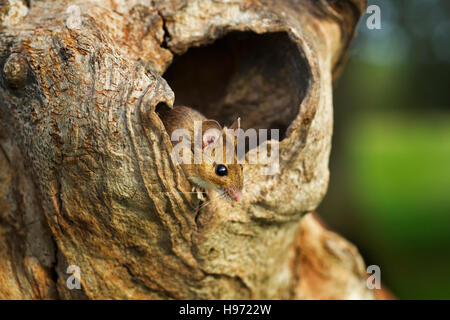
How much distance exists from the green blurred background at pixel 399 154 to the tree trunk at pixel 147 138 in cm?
172

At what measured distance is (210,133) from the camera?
2.08 metres

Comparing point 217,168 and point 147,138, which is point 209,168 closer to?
point 217,168

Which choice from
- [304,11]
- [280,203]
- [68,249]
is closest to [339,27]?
[304,11]

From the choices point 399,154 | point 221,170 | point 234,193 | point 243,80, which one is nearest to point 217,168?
point 221,170

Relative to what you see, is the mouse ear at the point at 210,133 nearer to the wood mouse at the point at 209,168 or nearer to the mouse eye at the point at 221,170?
the wood mouse at the point at 209,168

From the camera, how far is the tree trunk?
72.4 inches

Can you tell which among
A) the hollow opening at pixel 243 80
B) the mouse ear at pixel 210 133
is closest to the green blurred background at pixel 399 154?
the hollow opening at pixel 243 80

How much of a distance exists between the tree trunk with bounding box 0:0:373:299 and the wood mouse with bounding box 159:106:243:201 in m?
0.08

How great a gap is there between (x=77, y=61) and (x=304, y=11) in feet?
5.02

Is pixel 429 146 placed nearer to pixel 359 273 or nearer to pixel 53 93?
pixel 359 273

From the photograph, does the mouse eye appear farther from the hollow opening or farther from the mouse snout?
the hollow opening

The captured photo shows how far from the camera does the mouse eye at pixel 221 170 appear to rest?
2.06 meters

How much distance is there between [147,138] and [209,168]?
384 millimetres

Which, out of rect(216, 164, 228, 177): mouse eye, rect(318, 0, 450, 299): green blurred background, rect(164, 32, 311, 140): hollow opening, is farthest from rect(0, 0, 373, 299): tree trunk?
rect(318, 0, 450, 299): green blurred background
